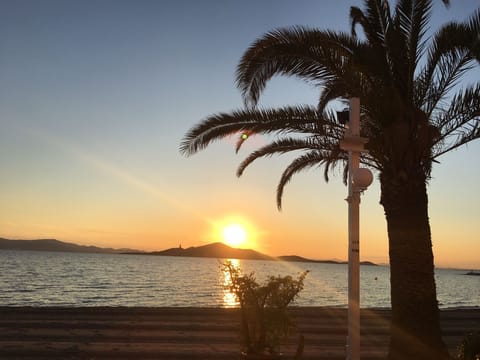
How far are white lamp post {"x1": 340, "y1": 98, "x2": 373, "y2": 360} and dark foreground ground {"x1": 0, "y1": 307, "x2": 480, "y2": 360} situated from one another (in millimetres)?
4539

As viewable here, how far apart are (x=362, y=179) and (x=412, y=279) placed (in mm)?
2919

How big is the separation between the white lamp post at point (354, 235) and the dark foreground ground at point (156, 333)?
454cm

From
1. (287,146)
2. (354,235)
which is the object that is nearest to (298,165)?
(287,146)

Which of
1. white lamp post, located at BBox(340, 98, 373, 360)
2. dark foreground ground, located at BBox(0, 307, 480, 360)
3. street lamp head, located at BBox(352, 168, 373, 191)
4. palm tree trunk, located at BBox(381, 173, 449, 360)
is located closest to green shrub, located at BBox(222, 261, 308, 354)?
white lamp post, located at BBox(340, 98, 373, 360)

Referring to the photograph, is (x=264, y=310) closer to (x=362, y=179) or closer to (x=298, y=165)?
(x=362, y=179)

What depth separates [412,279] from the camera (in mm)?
9359

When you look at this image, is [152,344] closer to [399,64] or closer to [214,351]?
[214,351]

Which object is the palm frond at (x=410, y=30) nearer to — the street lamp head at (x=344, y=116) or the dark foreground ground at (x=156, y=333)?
the street lamp head at (x=344, y=116)

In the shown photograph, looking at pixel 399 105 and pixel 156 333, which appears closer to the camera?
pixel 399 105

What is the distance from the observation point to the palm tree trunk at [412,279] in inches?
366

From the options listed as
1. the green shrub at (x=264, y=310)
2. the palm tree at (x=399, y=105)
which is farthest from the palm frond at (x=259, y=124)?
the green shrub at (x=264, y=310)

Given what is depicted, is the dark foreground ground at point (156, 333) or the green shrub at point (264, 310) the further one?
the dark foreground ground at point (156, 333)

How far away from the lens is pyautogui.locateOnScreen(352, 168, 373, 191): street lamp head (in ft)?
24.4

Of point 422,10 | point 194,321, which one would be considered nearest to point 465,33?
point 422,10
